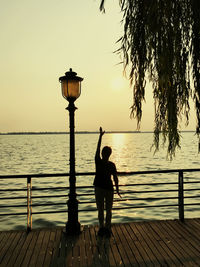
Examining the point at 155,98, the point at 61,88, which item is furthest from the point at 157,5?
the point at 61,88

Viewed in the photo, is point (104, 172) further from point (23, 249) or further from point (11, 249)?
point (11, 249)

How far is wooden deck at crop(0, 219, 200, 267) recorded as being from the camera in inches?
180

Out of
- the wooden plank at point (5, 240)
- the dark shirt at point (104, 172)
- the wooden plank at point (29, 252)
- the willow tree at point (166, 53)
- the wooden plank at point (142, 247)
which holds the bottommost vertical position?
the wooden plank at point (5, 240)

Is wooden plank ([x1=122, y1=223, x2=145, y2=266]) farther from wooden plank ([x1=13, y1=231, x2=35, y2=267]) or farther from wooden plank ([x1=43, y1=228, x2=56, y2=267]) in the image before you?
wooden plank ([x1=13, y1=231, x2=35, y2=267])

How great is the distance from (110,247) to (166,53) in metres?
3.63

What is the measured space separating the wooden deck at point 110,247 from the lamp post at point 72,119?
420mm

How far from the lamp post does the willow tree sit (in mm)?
2751

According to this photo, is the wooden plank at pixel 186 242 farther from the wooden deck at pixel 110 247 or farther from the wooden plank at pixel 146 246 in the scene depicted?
the wooden plank at pixel 146 246

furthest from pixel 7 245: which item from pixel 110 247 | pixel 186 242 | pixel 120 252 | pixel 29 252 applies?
pixel 186 242

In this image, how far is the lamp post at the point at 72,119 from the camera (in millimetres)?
6047

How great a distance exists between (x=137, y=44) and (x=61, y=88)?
3.21 meters

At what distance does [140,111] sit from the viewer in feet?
12.1

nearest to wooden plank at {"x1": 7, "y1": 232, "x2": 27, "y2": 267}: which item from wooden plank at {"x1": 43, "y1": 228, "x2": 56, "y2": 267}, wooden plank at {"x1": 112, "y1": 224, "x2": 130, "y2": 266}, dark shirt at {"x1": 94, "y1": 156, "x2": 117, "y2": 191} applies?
wooden plank at {"x1": 43, "y1": 228, "x2": 56, "y2": 267}

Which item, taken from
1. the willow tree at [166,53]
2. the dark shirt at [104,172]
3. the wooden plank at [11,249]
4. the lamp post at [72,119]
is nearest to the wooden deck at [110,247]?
the wooden plank at [11,249]
